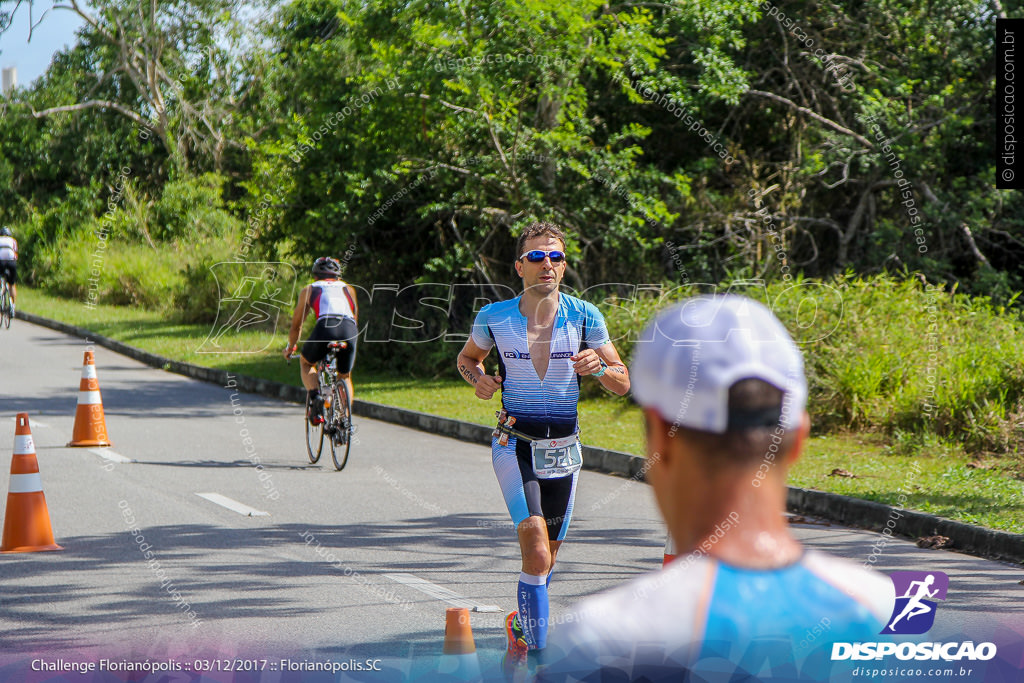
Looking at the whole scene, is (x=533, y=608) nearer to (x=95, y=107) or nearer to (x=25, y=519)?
(x=25, y=519)

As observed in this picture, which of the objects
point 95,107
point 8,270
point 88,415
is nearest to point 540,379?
point 88,415

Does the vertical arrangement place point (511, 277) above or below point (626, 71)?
below

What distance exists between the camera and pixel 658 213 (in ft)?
50.8

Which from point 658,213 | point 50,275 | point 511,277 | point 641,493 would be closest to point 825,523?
point 641,493

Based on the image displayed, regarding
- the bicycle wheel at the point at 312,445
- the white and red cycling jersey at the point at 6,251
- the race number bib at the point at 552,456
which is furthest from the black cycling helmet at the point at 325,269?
the white and red cycling jersey at the point at 6,251

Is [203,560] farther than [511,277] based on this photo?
No

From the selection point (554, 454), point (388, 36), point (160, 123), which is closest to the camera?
point (554, 454)

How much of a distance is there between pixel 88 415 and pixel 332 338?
9.52 ft

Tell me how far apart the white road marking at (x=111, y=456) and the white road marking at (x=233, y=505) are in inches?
75.1

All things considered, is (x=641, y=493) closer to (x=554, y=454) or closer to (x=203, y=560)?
(x=203, y=560)

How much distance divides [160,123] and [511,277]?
1035 inches

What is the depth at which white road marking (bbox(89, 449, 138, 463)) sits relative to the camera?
412 inches

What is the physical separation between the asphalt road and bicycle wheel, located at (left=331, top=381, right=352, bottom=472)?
0.16m

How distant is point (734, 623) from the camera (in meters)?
1.33
